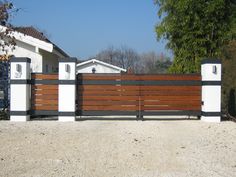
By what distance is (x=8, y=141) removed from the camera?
451 inches

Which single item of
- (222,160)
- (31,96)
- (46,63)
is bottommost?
(222,160)

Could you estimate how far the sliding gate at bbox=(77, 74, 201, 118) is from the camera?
1762 centimetres

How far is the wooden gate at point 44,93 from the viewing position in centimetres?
1747

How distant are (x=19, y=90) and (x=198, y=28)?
9.97m

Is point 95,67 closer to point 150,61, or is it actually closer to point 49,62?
point 49,62

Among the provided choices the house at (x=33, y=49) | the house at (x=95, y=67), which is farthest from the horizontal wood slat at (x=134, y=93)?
the house at (x=95, y=67)

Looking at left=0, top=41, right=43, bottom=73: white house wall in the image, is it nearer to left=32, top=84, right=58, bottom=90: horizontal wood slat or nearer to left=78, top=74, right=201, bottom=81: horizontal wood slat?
left=32, top=84, right=58, bottom=90: horizontal wood slat

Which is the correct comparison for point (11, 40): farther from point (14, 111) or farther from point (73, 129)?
point (73, 129)

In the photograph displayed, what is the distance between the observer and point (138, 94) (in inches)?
698

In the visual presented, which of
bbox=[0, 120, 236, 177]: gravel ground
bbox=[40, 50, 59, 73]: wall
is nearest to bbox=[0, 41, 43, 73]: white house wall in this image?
bbox=[40, 50, 59, 73]: wall

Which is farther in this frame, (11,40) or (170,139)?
(11,40)

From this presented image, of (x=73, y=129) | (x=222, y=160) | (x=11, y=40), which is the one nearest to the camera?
(x=222, y=160)

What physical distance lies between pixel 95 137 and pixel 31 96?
6.01 m

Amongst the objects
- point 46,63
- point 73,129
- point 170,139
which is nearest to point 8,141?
point 73,129
